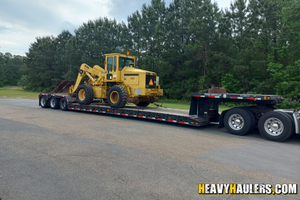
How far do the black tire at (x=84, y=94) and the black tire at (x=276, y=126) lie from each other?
32.0ft

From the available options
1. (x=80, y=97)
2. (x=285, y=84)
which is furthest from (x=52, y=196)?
(x=285, y=84)

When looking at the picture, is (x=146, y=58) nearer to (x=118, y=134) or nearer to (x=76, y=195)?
(x=118, y=134)

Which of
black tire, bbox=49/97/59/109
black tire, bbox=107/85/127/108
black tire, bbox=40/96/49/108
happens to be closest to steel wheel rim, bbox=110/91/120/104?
black tire, bbox=107/85/127/108

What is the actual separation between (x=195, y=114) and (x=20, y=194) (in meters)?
8.27

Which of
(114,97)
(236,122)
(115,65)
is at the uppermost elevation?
(115,65)

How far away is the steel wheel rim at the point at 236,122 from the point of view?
9607 millimetres

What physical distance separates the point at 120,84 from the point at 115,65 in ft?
3.67

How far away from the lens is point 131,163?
577cm

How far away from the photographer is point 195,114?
36.8 feet

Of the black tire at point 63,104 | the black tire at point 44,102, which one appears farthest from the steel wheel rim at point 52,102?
the black tire at point 63,104

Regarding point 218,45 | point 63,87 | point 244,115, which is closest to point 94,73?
point 63,87

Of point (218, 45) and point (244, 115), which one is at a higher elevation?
point (218, 45)

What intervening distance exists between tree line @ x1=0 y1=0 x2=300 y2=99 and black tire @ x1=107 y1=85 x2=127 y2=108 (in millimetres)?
13525

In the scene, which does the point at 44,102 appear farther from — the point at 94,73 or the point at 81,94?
the point at 94,73
